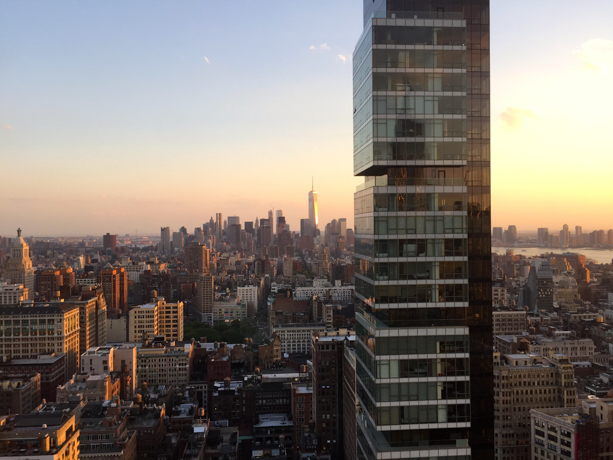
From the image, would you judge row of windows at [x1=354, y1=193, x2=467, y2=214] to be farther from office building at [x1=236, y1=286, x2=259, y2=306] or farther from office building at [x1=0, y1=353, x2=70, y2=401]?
office building at [x1=236, y1=286, x2=259, y2=306]

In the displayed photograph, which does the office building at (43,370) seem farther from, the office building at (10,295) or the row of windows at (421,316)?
the row of windows at (421,316)

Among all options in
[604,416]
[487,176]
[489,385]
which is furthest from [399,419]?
[604,416]

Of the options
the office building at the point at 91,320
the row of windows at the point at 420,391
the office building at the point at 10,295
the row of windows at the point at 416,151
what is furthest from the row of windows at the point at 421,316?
the office building at the point at 10,295

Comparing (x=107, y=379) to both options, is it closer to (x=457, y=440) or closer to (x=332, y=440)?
(x=332, y=440)

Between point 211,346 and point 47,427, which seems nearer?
point 47,427

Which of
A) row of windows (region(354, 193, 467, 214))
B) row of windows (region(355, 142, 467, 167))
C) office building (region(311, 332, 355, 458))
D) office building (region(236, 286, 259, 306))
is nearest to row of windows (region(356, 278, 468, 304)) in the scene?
row of windows (region(354, 193, 467, 214))

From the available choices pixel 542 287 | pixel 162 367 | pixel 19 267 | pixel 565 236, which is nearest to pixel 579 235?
pixel 565 236
